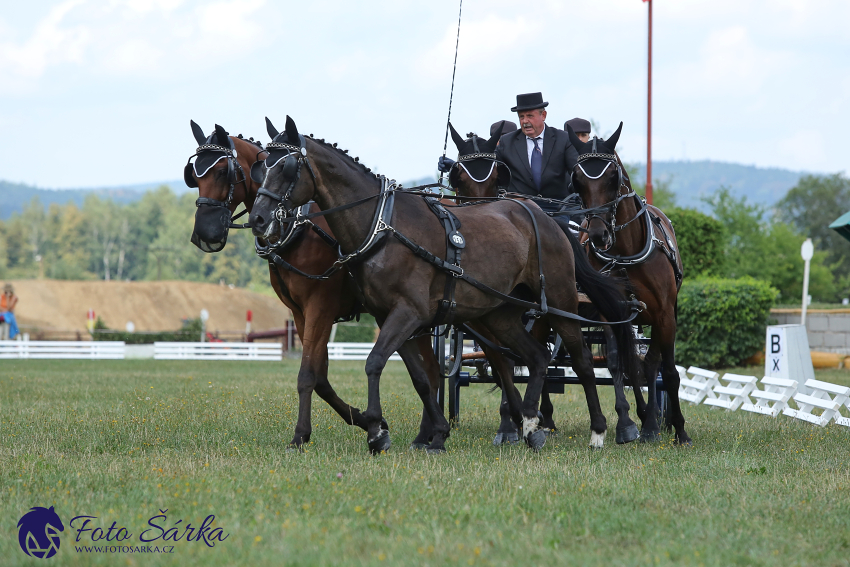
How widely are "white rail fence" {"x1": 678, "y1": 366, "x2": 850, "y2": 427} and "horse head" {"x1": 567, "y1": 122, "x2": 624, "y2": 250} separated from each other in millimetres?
3858

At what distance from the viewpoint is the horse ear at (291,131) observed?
6059mm

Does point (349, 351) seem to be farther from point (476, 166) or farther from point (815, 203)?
point (815, 203)

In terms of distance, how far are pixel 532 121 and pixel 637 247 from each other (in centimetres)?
170

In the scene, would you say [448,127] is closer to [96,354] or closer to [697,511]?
[697,511]

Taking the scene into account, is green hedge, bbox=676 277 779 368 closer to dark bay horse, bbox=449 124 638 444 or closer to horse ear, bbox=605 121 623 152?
dark bay horse, bbox=449 124 638 444

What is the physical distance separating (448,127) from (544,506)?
450cm

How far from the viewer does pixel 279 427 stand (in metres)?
8.41

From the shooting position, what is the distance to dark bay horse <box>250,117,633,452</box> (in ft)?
20.0

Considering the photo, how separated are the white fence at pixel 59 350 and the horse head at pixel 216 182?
23079mm

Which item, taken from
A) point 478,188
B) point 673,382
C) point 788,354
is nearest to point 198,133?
point 478,188

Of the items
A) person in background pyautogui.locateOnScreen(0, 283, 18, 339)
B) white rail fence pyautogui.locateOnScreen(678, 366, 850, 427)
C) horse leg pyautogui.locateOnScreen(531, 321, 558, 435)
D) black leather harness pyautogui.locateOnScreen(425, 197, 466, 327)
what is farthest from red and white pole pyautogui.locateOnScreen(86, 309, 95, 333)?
black leather harness pyautogui.locateOnScreen(425, 197, 466, 327)

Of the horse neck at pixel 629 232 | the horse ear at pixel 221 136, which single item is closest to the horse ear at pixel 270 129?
the horse ear at pixel 221 136

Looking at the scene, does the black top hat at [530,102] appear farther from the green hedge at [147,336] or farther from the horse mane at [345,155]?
the green hedge at [147,336]

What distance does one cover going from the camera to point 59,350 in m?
28.2
